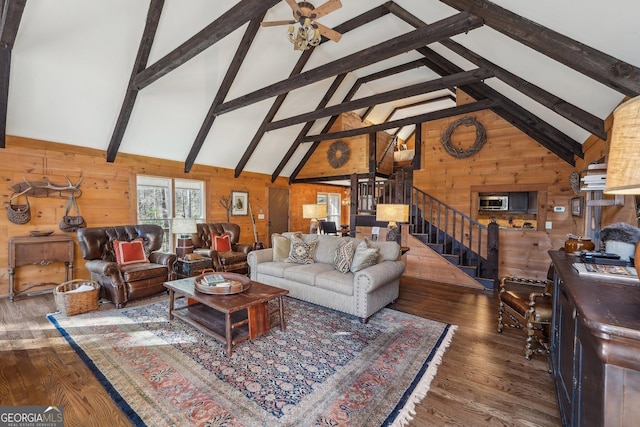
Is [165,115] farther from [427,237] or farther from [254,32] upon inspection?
[427,237]

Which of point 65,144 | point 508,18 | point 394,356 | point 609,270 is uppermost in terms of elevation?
point 508,18

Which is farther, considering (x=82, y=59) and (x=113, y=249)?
(x=113, y=249)

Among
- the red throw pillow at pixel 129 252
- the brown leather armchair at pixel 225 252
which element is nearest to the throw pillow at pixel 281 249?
the brown leather armchair at pixel 225 252

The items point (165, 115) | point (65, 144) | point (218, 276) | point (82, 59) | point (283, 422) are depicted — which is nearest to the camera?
point (283, 422)

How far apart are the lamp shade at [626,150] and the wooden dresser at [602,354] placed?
430mm

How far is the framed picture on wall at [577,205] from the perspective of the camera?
415cm

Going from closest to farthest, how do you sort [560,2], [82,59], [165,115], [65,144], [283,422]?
[283,422], [560,2], [82,59], [65,144], [165,115]

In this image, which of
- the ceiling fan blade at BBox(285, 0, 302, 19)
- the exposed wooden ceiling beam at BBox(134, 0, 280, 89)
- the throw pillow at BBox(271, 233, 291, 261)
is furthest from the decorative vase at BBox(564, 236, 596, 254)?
the exposed wooden ceiling beam at BBox(134, 0, 280, 89)

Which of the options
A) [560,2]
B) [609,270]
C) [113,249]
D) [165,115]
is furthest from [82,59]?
[609,270]

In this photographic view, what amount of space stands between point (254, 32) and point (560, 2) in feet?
12.5

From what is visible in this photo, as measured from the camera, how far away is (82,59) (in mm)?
3695

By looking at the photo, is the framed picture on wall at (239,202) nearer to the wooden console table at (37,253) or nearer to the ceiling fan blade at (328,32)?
the wooden console table at (37,253)

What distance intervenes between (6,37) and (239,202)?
16.1ft

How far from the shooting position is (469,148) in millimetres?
5703
